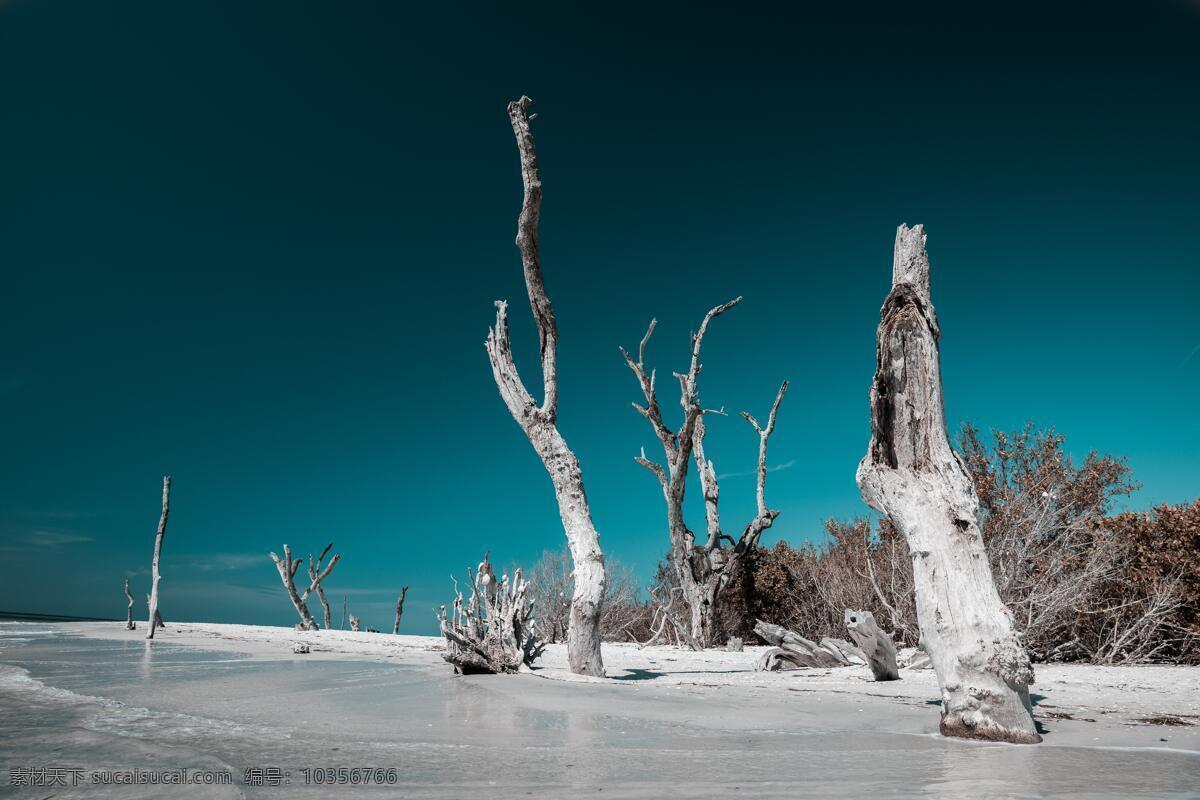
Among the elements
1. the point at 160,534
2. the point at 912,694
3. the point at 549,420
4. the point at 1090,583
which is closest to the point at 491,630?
the point at 549,420

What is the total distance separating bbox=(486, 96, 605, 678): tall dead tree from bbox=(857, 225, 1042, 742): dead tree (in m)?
4.45

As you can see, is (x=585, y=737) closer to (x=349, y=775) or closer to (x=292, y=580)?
(x=349, y=775)

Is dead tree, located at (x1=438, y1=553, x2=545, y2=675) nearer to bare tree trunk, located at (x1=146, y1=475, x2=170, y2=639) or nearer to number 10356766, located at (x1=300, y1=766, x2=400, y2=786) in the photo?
number 10356766, located at (x1=300, y1=766, x2=400, y2=786)

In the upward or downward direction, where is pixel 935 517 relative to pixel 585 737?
upward

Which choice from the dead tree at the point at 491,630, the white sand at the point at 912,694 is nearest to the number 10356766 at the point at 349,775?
the white sand at the point at 912,694

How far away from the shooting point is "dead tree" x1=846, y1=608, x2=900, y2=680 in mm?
7814

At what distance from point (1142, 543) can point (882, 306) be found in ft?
28.3

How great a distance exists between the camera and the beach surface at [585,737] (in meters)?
3.09

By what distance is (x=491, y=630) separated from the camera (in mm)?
8930

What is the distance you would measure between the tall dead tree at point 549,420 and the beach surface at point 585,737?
30.0 inches

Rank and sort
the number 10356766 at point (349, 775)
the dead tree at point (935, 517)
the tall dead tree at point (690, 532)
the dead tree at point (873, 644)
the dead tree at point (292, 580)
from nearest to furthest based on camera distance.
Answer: the number 10356766 at point (349, 775) < the dead tree at point (935, 517) < the dead tree at point (873, 644) < the tall dead tree at point (690, 532) < the dead tree at point (292, 580)

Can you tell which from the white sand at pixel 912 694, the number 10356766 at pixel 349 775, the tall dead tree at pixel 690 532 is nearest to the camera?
the number 10356766 at pixel 349 775

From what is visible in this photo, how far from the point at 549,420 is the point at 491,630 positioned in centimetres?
279

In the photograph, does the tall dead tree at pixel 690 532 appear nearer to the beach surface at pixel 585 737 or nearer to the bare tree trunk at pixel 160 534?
the beach surface at pixel 585 737
